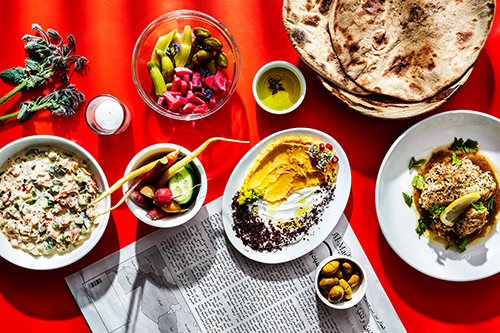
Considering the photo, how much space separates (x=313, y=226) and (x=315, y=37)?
2.94ft

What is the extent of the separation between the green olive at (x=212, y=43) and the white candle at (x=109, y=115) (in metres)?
0.52

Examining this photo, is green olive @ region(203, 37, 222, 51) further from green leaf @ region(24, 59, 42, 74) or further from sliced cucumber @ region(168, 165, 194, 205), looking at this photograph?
green leaf @ region(24, 59, 42, 74)

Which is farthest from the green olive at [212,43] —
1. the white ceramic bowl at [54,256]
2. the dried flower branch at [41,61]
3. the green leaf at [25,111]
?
the green leaf at [25,111]

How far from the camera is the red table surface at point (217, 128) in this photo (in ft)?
5.63

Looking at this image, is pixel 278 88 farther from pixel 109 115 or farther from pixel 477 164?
pixel 477 164

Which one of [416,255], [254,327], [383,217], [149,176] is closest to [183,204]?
[149,176]

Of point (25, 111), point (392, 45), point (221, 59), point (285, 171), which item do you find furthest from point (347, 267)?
point (25, 111)

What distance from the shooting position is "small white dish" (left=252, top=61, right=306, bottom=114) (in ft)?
5.43

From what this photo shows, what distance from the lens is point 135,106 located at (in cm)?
175

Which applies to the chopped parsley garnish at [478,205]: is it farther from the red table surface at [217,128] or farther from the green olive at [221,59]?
the green olive at [221,59]

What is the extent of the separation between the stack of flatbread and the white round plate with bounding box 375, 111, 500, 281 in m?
0.20

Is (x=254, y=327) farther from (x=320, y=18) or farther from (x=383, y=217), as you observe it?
(x=320, y=18)

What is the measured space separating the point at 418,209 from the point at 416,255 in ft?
0.75

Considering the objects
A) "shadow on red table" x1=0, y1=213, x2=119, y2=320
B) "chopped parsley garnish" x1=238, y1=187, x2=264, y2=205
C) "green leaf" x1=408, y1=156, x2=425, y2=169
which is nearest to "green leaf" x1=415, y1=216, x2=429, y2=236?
"green leaf" x1=408, y1=156, x2=425, y2=169
